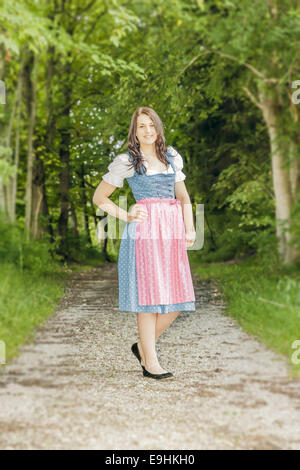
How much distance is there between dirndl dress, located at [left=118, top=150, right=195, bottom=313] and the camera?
339 cm

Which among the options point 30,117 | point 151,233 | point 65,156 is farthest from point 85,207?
point 151,233

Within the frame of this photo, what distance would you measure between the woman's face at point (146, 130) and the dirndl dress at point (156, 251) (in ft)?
0.49

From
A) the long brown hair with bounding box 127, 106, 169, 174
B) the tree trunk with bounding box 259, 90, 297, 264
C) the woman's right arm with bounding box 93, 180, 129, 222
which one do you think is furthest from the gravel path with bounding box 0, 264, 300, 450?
the tree trunk with bounding box 259, 90, 297, 264

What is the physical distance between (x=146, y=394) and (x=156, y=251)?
3.00ft

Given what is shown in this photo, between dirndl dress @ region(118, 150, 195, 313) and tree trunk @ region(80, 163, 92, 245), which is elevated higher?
tree trunk @ region(80, 163, 92, 245)

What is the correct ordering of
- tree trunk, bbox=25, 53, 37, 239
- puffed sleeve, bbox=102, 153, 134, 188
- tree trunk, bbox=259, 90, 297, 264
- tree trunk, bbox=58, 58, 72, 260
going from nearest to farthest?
puffed sleeve, bbox=102, 153, 134, 188 → tree trunk, bbox=259, 90, 297, 264 → tree trunk, bbox=25, 53, 37, 239 → tree trunk, bbox=58, 58, 72, 260

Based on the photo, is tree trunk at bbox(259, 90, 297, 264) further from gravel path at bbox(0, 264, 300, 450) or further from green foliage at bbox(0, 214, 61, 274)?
green foliage at bbox(0, 214, 61, 274)

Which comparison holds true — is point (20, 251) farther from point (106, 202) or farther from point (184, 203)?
point (184, 203)

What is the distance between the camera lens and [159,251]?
134 inches

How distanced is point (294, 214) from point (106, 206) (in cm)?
341

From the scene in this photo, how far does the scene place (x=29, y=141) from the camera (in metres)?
8.06

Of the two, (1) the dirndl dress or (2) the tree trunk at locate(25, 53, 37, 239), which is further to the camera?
(2) the tree trunk at locate(25, 53, 37, 239)

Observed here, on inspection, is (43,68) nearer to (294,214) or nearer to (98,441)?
(294,214)

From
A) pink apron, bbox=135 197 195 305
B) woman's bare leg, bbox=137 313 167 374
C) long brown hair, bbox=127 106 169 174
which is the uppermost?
long brown hair, bbox=127 106 169 174
